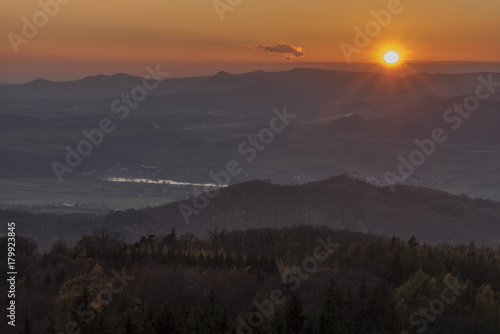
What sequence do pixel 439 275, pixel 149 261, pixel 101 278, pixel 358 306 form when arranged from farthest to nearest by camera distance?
pixel 439 275 → pixel 149 261 → pixel 101 278 → pixel 358 306

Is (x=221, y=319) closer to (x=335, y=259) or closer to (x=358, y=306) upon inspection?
(x=358, y=306)

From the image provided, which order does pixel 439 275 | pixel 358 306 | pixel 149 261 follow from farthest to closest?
pixel 439 275, pixel 149 261, pixel 358 306

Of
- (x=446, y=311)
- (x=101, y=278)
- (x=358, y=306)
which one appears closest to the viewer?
(x=358, y=306)

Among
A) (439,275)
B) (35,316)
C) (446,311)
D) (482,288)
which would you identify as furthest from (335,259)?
(35,316)

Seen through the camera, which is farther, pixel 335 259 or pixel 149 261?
pixel 335 259

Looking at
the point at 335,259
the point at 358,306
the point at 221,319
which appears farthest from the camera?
the point at 335,259

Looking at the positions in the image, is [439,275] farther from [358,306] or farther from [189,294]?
[189,294]

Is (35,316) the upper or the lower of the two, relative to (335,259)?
lower

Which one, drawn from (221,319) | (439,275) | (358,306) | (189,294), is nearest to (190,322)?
(221,319)

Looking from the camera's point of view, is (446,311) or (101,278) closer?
(446,311)
